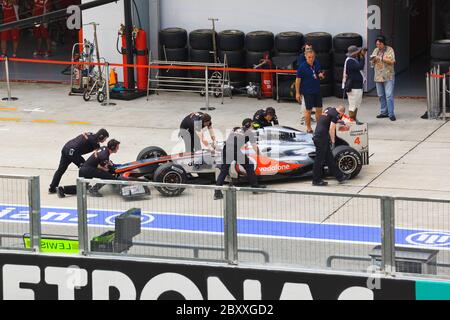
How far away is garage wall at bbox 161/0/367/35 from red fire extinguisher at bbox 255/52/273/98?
1.00 meters

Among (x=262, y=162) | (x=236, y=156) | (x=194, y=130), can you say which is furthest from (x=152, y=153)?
(x=262, y=162)

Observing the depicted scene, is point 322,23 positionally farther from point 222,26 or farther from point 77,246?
point 77,246

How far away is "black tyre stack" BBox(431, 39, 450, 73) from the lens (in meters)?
22.6

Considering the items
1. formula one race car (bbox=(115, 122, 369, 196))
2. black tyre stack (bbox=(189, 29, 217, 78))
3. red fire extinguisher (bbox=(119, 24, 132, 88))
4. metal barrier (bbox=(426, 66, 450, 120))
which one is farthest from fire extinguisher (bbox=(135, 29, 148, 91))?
formula one race car (bbox=(115, 122, 369, 196))

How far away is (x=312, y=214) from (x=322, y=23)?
47.0ft

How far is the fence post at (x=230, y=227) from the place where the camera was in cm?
1098

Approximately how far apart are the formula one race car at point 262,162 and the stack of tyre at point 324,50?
6.70m

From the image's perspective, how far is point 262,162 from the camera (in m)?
17.2

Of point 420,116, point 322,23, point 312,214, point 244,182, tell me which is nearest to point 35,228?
point 312,214

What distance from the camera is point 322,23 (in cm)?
2470

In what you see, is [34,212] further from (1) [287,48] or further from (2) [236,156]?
(1) [287,48]

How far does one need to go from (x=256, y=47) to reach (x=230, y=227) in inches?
553

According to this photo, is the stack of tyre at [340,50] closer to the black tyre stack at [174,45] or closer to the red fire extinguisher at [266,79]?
the red fire extinguisher at [266,79]

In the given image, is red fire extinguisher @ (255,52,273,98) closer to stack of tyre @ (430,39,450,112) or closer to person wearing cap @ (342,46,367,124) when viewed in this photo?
person wearing cap @ (342,46,367,124)
